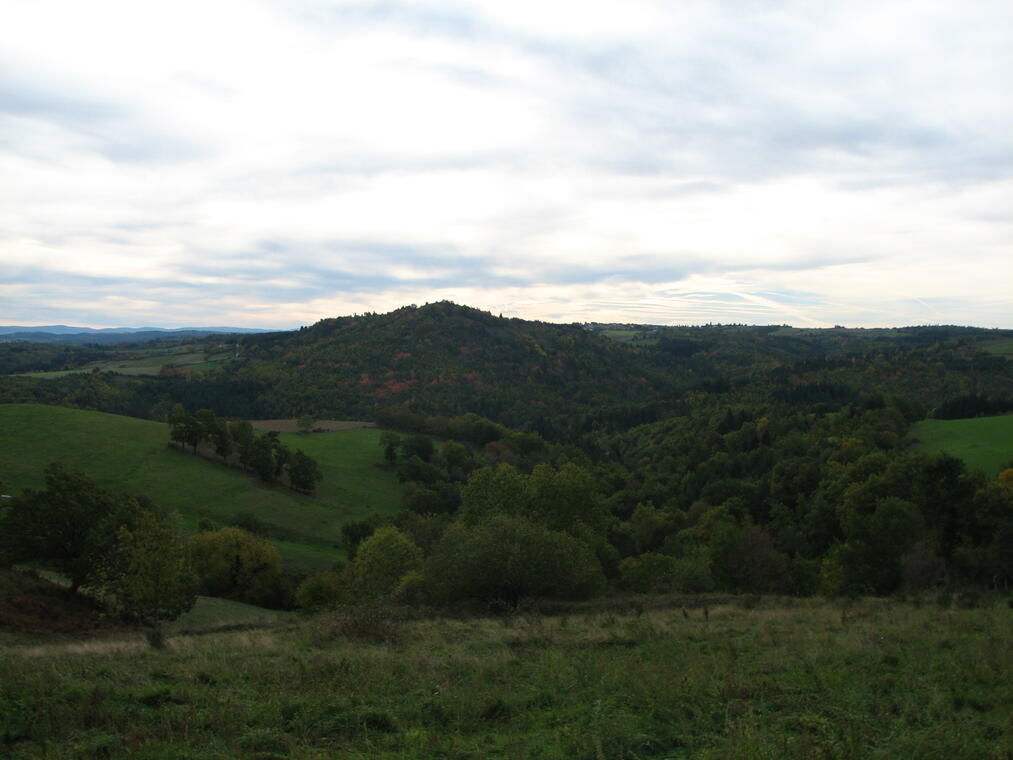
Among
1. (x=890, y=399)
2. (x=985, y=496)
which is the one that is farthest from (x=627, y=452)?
(x=985, y=496)

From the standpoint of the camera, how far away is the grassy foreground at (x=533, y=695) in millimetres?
7539

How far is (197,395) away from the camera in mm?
151625

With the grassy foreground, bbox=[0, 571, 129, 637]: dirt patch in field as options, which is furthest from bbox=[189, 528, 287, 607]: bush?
the grassy foreground

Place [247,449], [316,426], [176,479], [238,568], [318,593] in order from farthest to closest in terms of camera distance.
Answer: [316,426] → [247,449] → [176,479] → [238,568] → [318,593]

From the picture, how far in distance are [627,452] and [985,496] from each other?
293ft

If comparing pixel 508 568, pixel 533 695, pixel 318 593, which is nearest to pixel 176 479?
pixel 318 593

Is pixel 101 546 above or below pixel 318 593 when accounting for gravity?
above

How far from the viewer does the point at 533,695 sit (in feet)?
32.0

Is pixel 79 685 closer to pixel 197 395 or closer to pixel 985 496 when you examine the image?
pixel 985 496

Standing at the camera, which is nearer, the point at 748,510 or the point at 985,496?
the point at 985,496

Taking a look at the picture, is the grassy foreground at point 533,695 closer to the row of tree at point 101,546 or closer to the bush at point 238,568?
the row of tree at point 101,546

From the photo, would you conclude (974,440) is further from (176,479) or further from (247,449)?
(176,479)

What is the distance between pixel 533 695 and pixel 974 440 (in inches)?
3099

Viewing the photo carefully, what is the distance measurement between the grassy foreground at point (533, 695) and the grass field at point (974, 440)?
55219 mm
